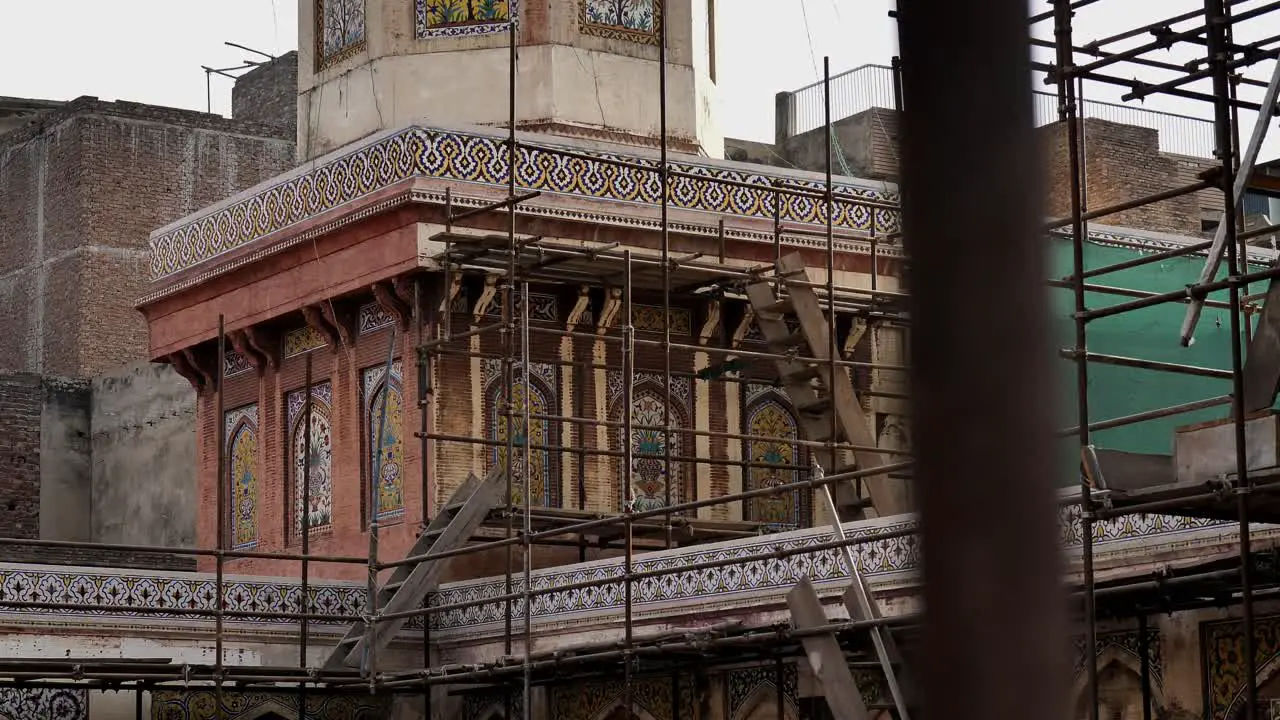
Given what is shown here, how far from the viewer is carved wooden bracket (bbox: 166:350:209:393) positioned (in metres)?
19.9

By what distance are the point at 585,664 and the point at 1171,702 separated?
4.28 metres

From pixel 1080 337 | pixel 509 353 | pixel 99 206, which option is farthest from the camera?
pixel 99 206

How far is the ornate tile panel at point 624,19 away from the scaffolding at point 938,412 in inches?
7.6

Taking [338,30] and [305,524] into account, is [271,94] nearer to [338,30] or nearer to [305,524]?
[338,30]

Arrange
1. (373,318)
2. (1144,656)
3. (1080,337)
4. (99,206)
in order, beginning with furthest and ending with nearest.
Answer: (99,206)
(373,318)
(1144,656)
(1080,337)

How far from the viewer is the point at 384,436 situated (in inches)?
696

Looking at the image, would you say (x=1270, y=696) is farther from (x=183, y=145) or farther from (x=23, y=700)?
(x=183, y=145)

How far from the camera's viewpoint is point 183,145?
2873 centimetres

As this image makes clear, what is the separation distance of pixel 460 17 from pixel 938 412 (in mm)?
17056

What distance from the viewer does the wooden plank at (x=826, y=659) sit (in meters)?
11.8

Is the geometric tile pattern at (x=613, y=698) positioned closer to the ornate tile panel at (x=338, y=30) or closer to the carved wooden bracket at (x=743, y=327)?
the carved wooden bracket at (x=743, y=327)

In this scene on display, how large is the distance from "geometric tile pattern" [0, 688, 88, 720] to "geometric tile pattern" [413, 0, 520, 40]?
6546mm

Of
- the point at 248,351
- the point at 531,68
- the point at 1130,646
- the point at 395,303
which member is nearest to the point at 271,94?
the point at 248,351

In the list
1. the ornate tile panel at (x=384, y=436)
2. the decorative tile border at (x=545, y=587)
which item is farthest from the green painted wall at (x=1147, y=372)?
the ornate tile panel at (x=384, y=436)
